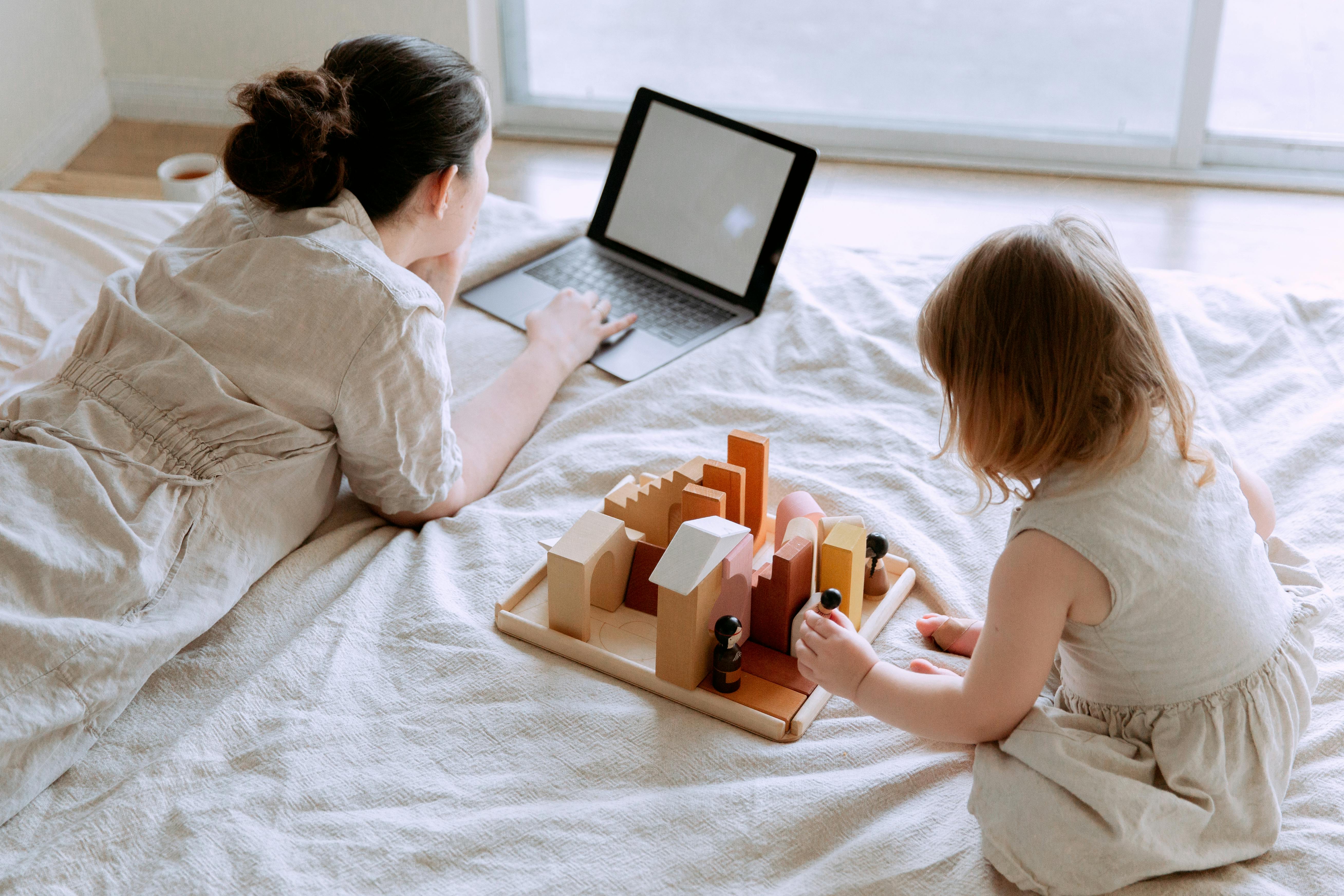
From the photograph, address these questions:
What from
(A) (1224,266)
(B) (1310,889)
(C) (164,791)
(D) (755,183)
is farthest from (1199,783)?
(A) (1224,266)

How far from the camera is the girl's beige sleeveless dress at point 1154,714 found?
0.77 meters

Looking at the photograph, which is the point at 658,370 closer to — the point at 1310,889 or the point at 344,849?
the point at 344,849

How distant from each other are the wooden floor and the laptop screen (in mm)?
422

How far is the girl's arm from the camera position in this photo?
782 millimetres

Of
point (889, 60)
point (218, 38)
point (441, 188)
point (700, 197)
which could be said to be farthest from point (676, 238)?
point (218, 38)

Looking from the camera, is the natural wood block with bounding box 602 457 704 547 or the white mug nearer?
the natural wood block with bounding box 602 457 704 547

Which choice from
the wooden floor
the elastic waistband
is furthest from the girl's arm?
the wooden floor

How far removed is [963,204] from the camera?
215 centimetres

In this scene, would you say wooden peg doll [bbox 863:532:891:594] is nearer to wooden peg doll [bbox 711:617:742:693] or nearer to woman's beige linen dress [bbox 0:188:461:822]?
wooden peg doll [bbox 711:617:742:693]

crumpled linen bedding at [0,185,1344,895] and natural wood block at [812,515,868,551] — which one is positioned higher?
natural wood block at [812,515,868,551]

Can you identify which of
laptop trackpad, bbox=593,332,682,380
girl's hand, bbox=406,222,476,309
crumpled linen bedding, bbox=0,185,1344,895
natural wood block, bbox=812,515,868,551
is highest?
girl's hand, bbox=406,222,476,309

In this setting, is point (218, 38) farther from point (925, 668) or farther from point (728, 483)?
point (925, 668)

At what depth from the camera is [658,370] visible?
1330mm

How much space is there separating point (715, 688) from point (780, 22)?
1.82m
